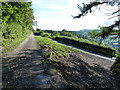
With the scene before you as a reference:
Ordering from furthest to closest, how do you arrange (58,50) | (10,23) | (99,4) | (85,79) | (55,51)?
1. (10,23)
2. (58,50)
3. (55,51)
4. (99,4)
5. (85,79)

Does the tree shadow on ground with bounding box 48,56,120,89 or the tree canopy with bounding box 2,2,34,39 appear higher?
the tree canopy with bounding box 2,2,34,39

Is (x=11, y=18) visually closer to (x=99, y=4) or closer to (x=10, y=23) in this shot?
(x=10, y=23)

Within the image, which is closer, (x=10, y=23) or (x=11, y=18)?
(x=10, y=23)

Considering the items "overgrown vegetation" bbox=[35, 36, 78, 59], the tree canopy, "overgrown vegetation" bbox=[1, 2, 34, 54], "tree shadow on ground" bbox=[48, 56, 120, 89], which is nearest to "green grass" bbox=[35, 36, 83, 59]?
"overgrown vegetation" bbox=[35, 36, 78, 59]

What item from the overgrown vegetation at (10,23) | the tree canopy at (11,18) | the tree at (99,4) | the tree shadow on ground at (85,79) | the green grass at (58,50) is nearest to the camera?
the tree shadow on ground at (85,79)

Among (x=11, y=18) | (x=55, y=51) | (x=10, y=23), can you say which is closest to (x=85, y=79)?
(x=55, y=51)

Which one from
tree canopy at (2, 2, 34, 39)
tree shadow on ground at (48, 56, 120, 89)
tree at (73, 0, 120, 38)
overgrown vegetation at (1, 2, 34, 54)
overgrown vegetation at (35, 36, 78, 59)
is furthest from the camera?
tree canopy at (2, 2, 34, 39)

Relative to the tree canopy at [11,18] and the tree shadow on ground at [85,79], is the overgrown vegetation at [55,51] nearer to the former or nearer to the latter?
the tree shadow on ground at [85,79]

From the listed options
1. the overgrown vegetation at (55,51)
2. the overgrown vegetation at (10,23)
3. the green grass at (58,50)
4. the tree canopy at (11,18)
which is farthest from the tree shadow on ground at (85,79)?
the tree canopy at (11,18)

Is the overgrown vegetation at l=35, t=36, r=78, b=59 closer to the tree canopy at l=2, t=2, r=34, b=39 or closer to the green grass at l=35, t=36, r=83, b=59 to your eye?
the green grass at l=35, t=36, r=83, b=59

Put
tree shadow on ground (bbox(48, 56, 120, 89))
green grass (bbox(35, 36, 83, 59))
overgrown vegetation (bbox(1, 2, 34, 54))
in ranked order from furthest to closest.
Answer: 1. overgrown vegetation (bbox(1, 2, 34, 54))
2. green grass (bbox(35, 36, 83, 59))
3. tree shadow on ground (bbox(48, 56, 120, 89))

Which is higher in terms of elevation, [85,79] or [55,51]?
[55,51]

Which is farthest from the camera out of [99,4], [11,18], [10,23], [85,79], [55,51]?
[11,18]

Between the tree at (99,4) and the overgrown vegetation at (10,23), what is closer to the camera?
the tree at (99,4)
